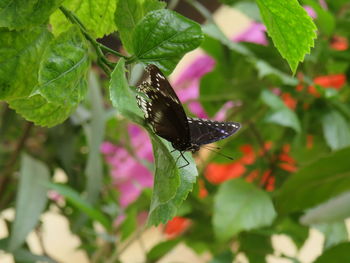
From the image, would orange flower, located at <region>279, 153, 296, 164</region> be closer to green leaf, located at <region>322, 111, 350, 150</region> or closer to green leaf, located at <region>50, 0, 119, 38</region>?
green leaf, located at <region>322, 111, 350, 150</region>

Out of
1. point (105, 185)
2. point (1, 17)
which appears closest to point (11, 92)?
point (1, 17)

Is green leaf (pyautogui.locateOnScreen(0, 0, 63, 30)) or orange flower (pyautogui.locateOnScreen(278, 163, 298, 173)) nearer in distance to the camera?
green leaf (pyautogui.locateOnScreen(0, 0, 63, 30))

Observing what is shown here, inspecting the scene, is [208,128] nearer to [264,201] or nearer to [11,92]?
[11,92]

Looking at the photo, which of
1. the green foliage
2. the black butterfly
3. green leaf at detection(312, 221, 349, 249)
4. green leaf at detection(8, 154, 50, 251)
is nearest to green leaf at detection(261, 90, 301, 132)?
the green foliage

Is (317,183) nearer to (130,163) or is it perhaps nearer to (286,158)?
(286,158)

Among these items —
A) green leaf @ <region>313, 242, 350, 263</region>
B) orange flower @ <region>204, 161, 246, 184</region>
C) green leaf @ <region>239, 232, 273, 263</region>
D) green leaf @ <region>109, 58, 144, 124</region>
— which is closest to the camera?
green leaf @ <region>109, 58, 144, 124</region>

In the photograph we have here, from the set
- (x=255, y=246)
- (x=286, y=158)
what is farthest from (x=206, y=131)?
(x=286, y=158)
